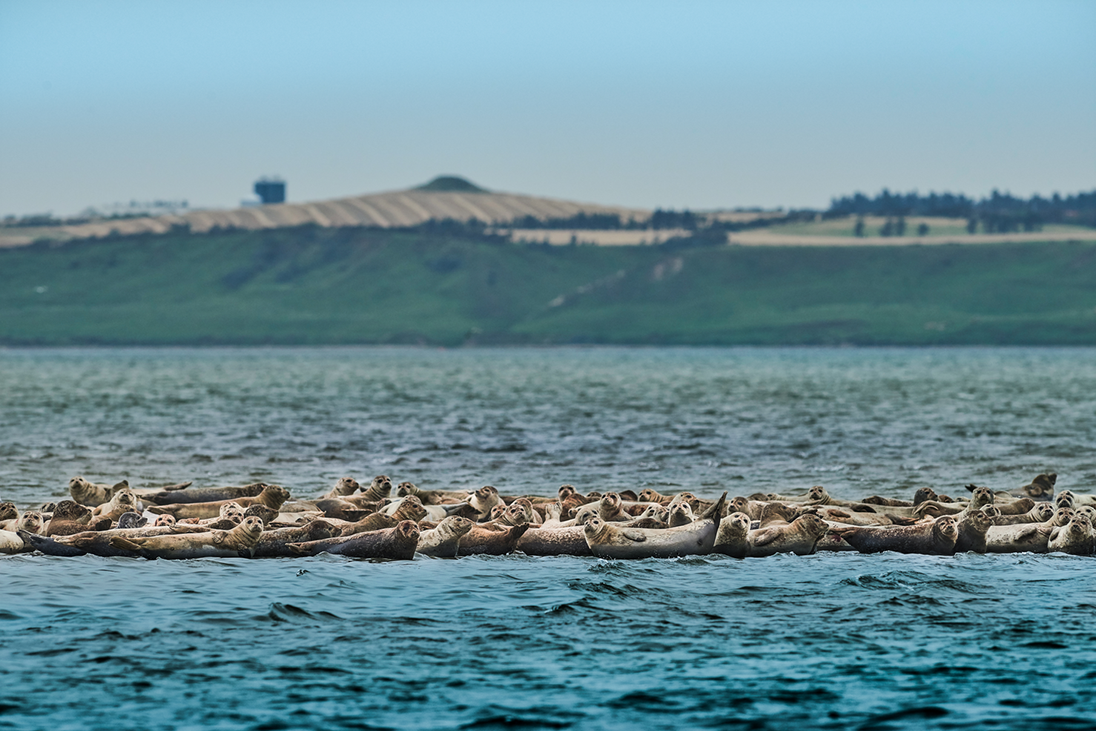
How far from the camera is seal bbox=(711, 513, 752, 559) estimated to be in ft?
90.0

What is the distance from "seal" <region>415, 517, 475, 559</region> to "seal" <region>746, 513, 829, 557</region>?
6014 mm

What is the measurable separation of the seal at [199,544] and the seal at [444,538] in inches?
137

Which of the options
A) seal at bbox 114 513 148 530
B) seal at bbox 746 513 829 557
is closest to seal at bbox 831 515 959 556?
seal at bbox 746 513 829 557

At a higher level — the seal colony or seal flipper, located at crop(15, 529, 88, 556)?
the seal colony

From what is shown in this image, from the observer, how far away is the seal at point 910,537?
27.8 metres

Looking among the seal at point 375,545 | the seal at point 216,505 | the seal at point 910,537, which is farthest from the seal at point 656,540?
the seal at point 216,505

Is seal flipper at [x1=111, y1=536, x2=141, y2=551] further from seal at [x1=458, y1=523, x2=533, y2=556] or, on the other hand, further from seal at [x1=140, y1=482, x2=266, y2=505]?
seal at [x1=458, y1=523, x2=533, y2=556]

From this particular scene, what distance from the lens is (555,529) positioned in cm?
2861

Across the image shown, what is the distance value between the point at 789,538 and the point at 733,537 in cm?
133

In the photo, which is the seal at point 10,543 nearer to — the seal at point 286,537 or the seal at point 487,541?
the seal at point 286,537

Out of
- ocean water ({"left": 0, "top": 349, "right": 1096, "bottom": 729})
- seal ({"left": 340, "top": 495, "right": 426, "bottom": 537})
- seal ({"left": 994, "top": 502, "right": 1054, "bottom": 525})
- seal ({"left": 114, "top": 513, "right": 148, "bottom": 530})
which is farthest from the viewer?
seal ({"left": 994, "top": 502, "right": 1054, "bottom": 525})

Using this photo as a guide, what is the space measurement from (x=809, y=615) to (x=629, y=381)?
12654 cm

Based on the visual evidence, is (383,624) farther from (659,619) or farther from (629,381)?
(629,381)

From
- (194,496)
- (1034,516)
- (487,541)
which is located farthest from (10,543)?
(1034,516)
